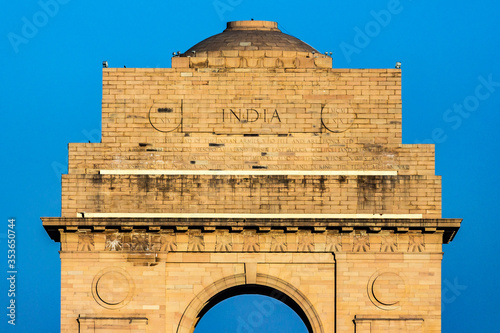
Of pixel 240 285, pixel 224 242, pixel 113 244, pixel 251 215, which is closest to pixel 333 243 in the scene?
pixel 251 215

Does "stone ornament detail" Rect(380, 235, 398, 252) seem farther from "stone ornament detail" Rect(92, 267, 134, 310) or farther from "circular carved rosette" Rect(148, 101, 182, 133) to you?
"stone ornament detail" Rect(92, 267, 134, 310)

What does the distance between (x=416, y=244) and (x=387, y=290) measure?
79.0 inches

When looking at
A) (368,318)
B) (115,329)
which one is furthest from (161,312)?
(368,318)

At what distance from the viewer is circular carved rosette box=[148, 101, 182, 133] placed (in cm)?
8681

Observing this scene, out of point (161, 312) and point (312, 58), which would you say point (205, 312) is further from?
point (312, 58)

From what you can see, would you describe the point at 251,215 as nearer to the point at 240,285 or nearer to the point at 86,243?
the point at 240,285

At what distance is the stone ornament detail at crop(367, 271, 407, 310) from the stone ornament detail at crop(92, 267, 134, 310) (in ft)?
29.2

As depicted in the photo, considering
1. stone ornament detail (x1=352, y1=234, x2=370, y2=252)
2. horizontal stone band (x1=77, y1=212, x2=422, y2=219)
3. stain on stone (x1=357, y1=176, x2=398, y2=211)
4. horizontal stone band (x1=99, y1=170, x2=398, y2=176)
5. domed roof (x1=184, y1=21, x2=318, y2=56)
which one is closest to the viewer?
stone ornament detail (x1=352, y1=234, x2=370, y2=252)

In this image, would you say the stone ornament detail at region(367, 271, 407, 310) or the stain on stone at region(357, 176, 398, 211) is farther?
the stain on stone at region(357, 176, 398, 211)

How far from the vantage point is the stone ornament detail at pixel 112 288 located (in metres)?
85.5

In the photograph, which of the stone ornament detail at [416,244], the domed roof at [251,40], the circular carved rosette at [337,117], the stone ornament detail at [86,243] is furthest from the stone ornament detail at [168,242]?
the stone ornament detail at [416,244]

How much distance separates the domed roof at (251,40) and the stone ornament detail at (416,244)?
9.01 meters

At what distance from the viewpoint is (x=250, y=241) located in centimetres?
8556

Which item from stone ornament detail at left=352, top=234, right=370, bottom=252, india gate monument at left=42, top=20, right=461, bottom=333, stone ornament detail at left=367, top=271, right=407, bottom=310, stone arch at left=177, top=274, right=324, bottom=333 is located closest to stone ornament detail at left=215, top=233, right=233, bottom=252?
india gate monument at left=42, top=20, right=461, bottom=333
